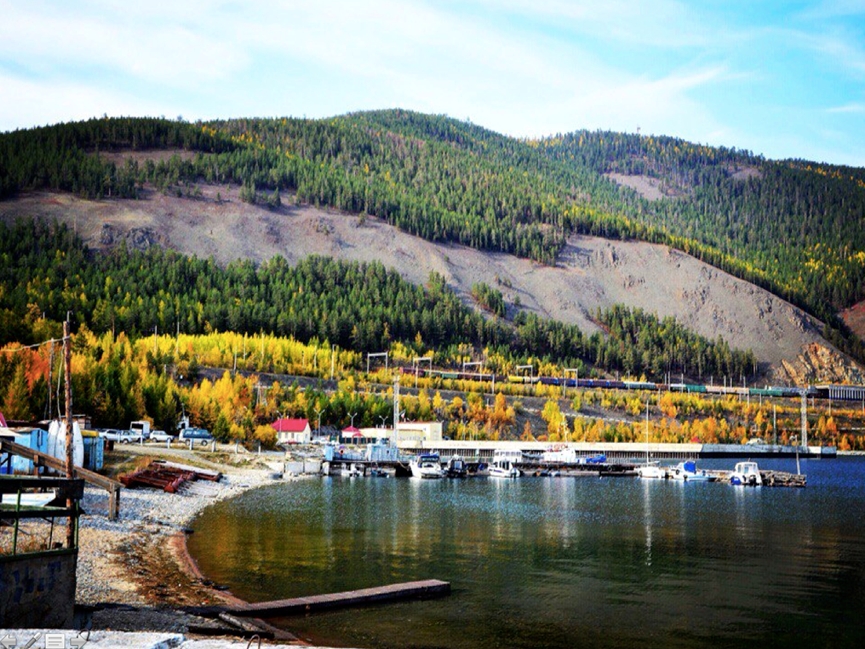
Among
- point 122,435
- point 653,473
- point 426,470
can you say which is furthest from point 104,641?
point 653,473

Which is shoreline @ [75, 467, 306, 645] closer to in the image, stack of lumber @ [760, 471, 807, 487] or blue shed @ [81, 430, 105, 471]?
blue shed @ [81, 430, 105, 471]

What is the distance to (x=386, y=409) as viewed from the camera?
165375mm

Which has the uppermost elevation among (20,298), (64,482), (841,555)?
(20,298)

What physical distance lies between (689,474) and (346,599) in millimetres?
97585

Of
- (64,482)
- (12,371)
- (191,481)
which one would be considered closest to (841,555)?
(64,482)

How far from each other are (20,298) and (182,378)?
4989 cm

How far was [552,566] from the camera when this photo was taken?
44.8m

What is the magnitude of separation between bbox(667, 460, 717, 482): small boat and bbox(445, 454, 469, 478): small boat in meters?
27.9

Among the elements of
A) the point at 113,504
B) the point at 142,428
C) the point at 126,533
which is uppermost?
the point at 142,428

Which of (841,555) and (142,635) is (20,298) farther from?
(142,635)

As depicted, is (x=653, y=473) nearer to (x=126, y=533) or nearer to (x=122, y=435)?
(x=122, y=435)

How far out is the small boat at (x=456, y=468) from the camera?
118 metres

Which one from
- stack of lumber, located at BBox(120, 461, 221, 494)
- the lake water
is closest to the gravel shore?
stack of lumber, located at BBox(120, 461, 221, 494)

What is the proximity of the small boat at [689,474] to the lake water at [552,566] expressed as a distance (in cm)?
3886
